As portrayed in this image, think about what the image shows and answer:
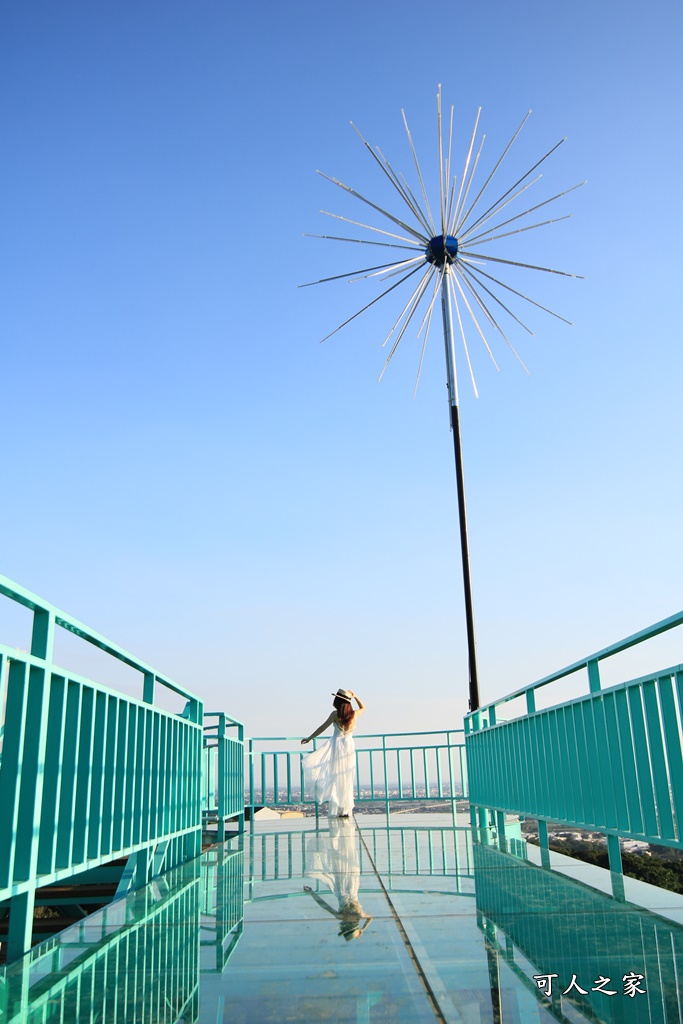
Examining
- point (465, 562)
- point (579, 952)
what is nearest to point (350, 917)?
point (579, 952)

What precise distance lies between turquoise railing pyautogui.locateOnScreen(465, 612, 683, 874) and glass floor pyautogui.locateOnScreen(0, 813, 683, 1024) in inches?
13.1

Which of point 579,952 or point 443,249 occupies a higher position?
point 443,249

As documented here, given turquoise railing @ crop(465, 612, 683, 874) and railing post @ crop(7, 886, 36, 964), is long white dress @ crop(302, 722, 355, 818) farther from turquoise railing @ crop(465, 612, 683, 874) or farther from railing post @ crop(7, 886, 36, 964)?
railing post @ crop(7, 886, 36, 964)

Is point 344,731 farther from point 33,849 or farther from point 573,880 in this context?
point 33,849

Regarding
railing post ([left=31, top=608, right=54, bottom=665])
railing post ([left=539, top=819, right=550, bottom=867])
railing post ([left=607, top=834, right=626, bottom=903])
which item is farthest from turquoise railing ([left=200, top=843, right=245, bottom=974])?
railing post ([left=539, top=819, right=550, bottom=867])

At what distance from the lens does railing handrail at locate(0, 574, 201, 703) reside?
2.48 m

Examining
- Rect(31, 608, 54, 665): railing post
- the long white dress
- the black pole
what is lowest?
the long white dress

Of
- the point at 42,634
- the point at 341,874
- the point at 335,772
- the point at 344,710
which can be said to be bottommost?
the point at 341,874

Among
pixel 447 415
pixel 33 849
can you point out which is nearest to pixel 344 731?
pixel 447 415

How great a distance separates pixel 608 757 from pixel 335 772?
7199mm

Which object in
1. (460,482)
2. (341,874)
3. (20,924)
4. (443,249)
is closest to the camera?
(20,924)

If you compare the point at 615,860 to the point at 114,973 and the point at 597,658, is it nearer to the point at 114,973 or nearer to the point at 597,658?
the point at 597,658

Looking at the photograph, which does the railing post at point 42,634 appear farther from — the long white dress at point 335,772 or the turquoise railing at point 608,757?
the long white dress at point 335,772

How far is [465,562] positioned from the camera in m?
11.1
